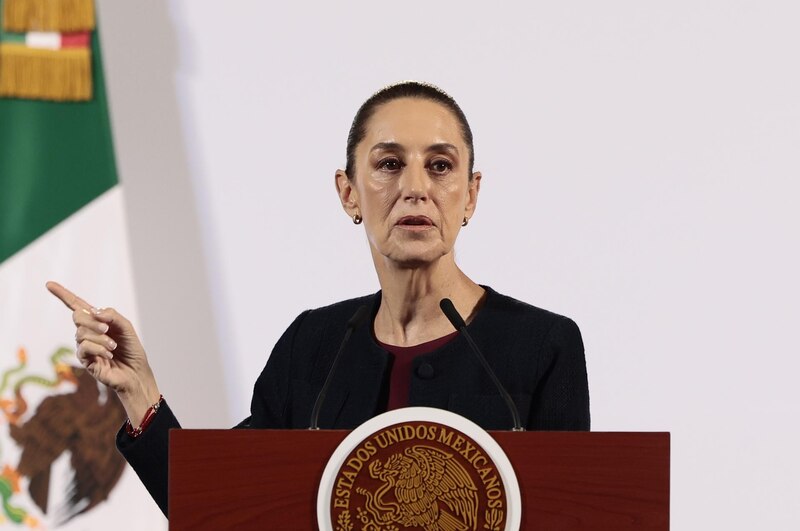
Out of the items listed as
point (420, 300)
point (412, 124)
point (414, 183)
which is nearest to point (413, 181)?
point (414, 183)

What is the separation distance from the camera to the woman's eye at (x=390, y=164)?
1938 mm

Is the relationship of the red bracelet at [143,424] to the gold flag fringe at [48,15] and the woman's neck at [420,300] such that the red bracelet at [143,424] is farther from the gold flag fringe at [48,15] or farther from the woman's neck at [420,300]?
the gold flag fringe at [48,15]

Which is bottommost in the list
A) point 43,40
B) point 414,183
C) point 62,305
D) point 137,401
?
point 137,401

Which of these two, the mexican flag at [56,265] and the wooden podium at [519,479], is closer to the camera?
the wooden podium at [519,479]

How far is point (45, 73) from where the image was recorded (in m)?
3.28

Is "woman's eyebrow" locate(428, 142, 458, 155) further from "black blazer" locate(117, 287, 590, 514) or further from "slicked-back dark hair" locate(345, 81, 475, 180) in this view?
"black blazer" locate(117, 287, 590, 514)

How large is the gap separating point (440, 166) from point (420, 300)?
0.26 meters

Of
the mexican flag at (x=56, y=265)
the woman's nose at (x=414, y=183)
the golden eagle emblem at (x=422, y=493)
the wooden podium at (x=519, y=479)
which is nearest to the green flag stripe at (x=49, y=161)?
the mexican flag at (x=56, y=265)

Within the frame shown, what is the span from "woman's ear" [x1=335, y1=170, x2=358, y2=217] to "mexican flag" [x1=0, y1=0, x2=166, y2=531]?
1385 mm

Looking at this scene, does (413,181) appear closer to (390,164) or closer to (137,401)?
(390,164)

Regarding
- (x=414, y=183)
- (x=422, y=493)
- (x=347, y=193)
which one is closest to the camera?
(x=422, y=493)

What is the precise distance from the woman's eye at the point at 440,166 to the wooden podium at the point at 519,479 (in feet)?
2.33

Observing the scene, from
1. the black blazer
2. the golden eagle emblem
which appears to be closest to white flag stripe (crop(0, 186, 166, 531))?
the black blazer

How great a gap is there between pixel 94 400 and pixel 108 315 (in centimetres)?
155
